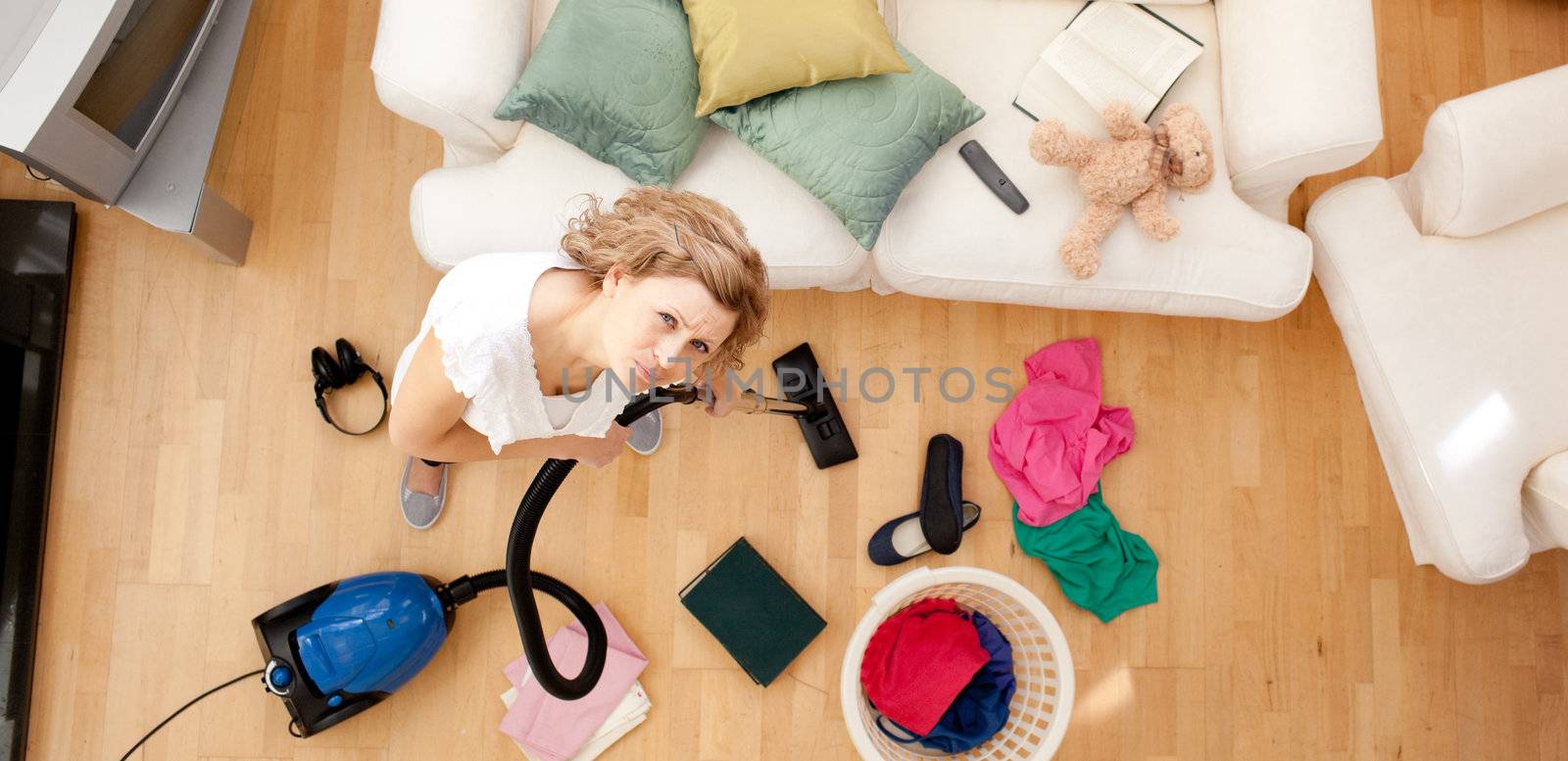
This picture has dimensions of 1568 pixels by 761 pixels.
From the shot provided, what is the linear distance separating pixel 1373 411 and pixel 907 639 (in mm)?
1128

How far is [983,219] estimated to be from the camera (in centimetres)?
181

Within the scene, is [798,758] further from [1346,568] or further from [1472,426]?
[1472,426]

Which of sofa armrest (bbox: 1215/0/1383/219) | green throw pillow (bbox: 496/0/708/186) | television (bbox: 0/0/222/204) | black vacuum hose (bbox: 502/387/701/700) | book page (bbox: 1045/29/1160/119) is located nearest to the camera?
black vacuum hose (bbox: 502/387/701/700)

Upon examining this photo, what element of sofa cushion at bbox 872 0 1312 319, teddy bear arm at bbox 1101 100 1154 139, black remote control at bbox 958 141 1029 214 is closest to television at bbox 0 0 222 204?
sofa cushion at bbox 872 0 1312 319

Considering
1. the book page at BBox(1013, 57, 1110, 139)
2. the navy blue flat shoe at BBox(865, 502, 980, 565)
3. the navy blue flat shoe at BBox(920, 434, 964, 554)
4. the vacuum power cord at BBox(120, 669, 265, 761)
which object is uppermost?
the book page at BBox(1013, 57, 1110, 139)

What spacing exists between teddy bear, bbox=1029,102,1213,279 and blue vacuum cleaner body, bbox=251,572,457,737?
1521 mm

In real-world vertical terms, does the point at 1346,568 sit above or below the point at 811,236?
below

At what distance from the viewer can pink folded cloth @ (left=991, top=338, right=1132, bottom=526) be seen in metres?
2.12

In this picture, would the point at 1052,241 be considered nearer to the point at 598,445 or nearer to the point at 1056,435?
the point at 1056,435

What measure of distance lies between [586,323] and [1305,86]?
143 cm

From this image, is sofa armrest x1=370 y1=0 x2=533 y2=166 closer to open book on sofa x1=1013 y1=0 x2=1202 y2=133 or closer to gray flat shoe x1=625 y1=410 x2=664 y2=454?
gray flat shoe x1=625 y1=410 x2=664 y2=454

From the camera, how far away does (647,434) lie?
7.07 feet

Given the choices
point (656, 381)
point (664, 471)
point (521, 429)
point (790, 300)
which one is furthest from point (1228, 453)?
point (521, 429)

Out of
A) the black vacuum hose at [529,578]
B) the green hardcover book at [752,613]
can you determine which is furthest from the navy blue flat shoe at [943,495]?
the black vacuum hose at [529,578]
